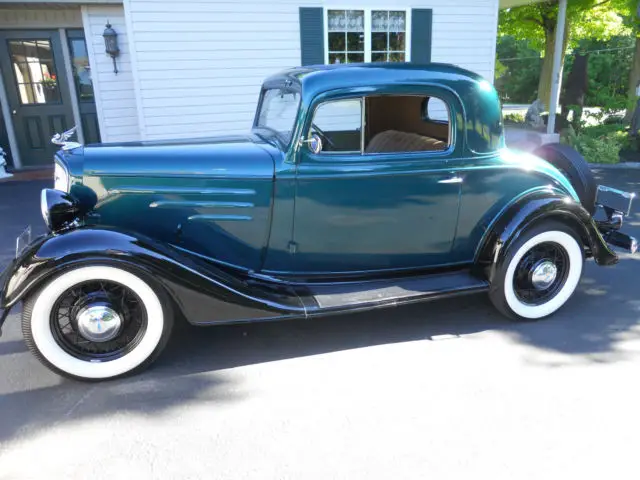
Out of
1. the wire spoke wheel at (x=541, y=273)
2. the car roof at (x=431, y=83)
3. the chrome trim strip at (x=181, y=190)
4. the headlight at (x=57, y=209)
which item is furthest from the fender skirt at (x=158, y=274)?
the wire spoke wheel at (x=541, y=273)

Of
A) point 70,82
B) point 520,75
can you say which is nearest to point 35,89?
point 70,82

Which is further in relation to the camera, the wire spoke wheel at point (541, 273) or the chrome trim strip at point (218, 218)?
the wire spoke wheel at point (541, 273)

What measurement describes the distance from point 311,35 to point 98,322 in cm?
692

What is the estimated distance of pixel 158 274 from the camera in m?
2.79

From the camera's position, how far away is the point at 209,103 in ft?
27.7

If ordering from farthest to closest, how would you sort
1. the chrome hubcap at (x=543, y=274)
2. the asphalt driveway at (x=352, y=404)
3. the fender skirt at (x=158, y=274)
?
the chrome hubcap at (x=543, y=274) → the fender skirt at (x=158, y=274) → the asphalt driveway at (x=352, y=404)

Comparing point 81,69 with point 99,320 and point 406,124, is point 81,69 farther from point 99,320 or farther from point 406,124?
point 99,320

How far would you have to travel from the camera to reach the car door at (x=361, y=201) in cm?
321

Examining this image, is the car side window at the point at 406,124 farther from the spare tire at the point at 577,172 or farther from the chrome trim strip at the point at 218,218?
the spare tire at the point at 577,172

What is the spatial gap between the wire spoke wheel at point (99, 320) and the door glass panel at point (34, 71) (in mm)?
7375

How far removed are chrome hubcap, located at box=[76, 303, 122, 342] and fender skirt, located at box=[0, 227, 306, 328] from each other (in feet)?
0.94

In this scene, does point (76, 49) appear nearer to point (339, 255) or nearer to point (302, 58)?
point (302, 58)

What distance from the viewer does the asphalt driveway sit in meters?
2.30

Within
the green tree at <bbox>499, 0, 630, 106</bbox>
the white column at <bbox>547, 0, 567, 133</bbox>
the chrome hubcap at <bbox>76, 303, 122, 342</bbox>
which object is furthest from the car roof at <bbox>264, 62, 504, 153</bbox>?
the green tree at <bbox>499, 0, 630, 106</bbox>
